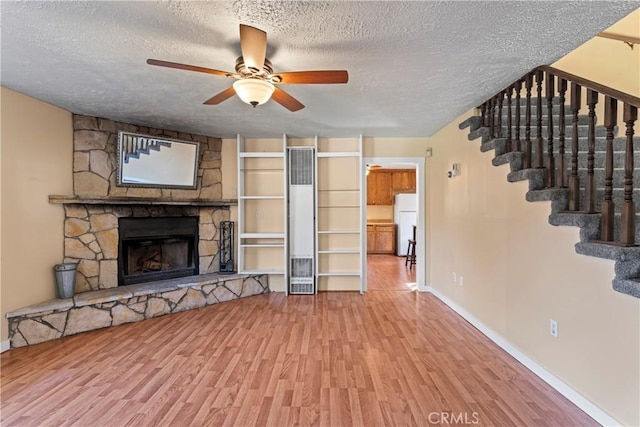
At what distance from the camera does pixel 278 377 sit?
90.0 inches

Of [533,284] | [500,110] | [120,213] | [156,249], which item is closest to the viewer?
[533,284]

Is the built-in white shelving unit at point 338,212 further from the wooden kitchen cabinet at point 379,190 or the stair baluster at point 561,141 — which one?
the wooden kitchen cabinet at point 379,190

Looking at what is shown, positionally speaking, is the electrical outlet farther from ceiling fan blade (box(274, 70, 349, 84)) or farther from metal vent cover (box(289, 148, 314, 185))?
metal vent cover (box(289, 148, 314, 185))

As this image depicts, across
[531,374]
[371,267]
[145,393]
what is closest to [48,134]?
[145,393]

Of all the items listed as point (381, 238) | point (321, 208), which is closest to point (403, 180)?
point (381, 238)

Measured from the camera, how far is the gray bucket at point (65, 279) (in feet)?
10.4

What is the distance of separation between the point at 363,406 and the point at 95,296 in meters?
3.06

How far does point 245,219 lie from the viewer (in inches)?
187

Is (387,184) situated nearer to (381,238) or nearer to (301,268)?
(381,238)

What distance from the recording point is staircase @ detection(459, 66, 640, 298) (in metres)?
1.73

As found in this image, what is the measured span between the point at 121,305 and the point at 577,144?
4463 millimetres

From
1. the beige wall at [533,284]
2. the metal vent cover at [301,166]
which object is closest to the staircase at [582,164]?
the beige wall at [533,284]

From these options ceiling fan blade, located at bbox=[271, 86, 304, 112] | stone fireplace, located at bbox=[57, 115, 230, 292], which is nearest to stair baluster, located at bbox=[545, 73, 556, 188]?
ceiling fan blade, located at bbox=[271, 86, 304, 112]

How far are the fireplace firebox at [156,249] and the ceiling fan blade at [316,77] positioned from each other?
307 centimetres
